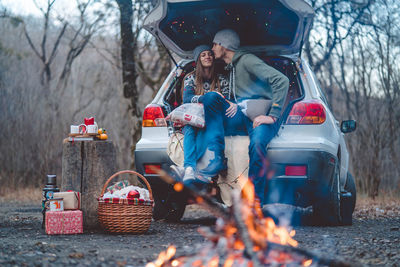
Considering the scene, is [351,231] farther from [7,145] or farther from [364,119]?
[7,145]

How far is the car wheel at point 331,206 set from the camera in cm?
505

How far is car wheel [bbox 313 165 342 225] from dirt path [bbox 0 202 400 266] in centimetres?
13

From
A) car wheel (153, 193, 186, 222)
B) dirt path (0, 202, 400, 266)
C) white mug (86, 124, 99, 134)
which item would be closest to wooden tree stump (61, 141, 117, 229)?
white mug (86, 124, 99, 134)

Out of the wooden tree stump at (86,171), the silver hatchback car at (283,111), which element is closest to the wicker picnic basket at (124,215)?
the wooden tree stump at (86,171)

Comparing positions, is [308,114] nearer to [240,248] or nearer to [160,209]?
[160,209]

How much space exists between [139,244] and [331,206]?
88.5 inches

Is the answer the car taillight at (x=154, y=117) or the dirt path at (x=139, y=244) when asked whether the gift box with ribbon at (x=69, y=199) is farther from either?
the car taillight at (x=154, y=117)

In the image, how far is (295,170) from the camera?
4.70 m

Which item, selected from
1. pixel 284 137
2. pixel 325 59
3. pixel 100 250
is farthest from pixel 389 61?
pixel 100 250

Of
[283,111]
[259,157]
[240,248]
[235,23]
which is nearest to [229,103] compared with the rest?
[283,111]

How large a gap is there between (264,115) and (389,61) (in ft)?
22.2

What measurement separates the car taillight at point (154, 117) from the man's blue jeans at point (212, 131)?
1.35 feet

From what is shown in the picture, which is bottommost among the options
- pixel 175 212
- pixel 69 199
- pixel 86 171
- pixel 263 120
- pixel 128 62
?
pixel 175 212

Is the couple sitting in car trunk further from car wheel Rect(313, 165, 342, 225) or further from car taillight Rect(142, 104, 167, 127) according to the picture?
car wheel Rect(313, 165, 342, 225)
